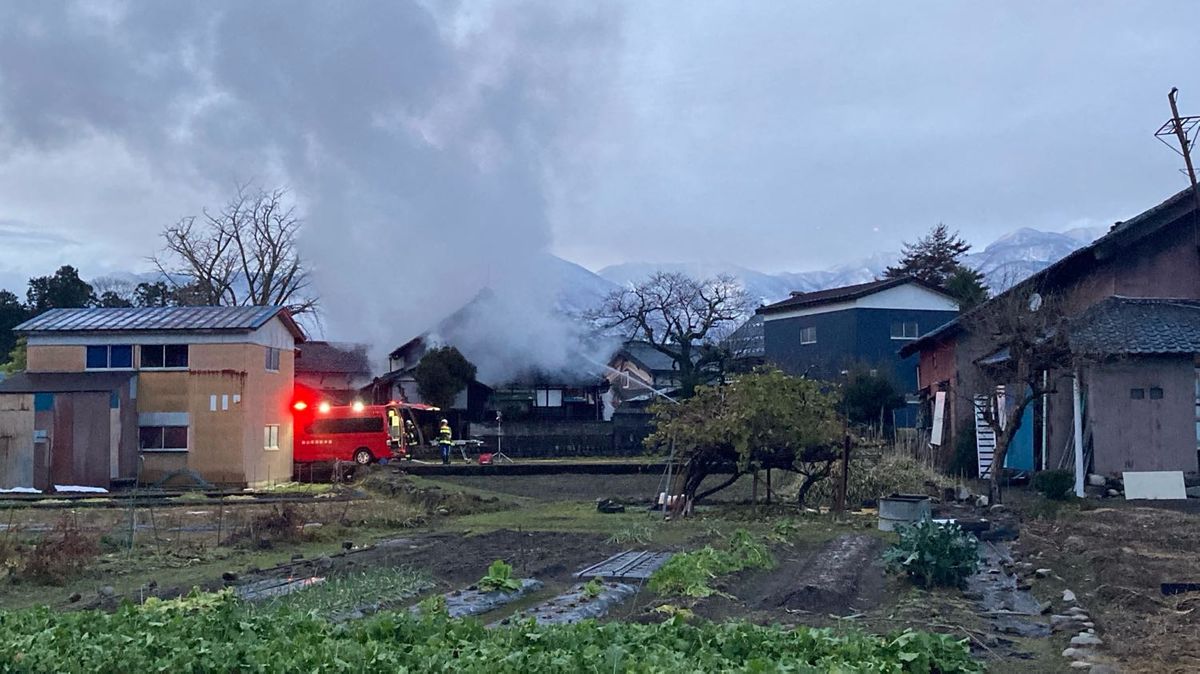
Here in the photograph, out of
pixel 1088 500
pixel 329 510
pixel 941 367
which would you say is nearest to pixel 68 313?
pixel 329 510

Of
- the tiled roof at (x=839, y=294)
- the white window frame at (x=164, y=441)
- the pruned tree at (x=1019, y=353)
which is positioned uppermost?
the tiled roof at (x=839, y=294)

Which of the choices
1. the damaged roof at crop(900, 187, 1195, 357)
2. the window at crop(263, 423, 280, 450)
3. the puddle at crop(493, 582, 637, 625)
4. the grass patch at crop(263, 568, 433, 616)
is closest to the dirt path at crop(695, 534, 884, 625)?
the puddle at crop(493, 582, 637, 625)

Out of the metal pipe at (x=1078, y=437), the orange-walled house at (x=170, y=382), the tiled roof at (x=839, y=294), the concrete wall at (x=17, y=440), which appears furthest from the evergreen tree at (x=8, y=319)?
the metal pipe at (x=1078, y=437)

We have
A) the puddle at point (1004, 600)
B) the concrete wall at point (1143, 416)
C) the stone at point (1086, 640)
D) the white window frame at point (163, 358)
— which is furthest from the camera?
the white window frame at point (163, 358)

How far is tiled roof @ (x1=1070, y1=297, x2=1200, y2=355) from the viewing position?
766 inches

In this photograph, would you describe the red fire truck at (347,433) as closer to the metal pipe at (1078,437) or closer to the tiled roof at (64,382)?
the tiled roof at (64,382)

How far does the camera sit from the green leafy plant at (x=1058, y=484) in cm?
1889

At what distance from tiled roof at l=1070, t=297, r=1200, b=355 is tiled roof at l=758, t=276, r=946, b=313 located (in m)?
24.3

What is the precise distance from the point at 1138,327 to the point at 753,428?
7.28m

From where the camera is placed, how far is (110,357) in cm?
3181

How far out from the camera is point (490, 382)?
150 feet

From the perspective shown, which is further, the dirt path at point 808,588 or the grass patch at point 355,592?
the grass patch at point 355,592

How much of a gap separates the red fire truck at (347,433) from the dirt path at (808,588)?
68.8 feet

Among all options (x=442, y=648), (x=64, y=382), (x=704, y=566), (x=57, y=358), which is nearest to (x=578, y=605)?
(x=704, y=566)
